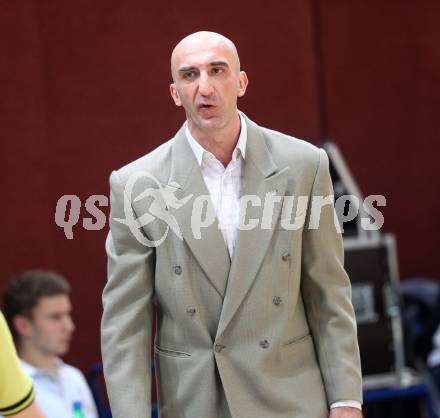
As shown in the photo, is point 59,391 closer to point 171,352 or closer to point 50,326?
point 50,326

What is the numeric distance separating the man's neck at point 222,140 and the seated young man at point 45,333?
6.70 ft

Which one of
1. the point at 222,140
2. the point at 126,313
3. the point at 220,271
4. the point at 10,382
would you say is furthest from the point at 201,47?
the point at 10,382

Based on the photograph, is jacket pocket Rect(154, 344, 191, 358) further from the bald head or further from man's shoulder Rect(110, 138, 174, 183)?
the bald head

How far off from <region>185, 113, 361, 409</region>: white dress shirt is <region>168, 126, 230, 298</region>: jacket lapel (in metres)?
0.03

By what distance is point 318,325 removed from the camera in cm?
318

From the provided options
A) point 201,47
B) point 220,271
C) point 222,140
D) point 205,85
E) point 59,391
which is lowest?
point 59,391

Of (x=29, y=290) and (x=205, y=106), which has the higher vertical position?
(x=205, y=106)

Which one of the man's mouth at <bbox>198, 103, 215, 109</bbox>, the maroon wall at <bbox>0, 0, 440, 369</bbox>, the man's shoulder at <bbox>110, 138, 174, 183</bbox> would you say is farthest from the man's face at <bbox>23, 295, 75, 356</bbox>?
the man's mouth at <bbox>198, 103, 215, 109</bbox>

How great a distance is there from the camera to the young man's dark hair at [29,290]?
5.00 meters

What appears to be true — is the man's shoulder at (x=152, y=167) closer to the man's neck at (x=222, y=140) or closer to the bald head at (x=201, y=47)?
the man's neck at (x=222, y=140)

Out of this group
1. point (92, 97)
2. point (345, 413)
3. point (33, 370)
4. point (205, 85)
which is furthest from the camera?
point (92, 97)

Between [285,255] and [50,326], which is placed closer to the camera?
[285,255]

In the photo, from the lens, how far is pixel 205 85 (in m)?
2.98

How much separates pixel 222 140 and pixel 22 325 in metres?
2.19
